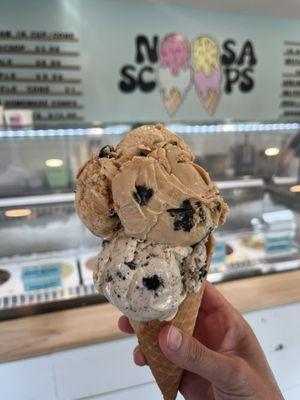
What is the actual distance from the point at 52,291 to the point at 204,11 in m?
4.35

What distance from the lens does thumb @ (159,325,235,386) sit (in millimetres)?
989

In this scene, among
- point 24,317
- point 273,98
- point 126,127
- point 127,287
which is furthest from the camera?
point 273,98

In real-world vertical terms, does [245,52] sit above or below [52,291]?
above

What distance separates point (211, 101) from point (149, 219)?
443cm

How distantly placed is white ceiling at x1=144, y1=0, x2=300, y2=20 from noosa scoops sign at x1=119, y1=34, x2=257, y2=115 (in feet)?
1.24

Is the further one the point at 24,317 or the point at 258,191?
the point at 258,191

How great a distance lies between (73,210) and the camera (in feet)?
7.59

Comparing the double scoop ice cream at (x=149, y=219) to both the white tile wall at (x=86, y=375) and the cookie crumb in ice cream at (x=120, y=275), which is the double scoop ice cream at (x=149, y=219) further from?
the white tile wall at (x=86, y=375)

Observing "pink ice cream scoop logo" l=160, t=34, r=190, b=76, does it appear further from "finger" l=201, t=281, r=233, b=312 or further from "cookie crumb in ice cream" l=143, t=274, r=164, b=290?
"cookie crumb in ice cream" l=143, t=274, r=164, b=290

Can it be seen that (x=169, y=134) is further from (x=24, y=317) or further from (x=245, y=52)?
(x=245, y=52)

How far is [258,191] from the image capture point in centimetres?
259

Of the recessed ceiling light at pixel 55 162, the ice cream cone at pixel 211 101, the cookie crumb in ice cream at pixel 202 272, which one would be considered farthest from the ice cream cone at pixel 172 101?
the cookie crumb in ice cream at pixel 202 272

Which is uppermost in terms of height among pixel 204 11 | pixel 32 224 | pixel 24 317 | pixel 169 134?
pixel 204 11

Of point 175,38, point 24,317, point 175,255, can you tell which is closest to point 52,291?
point 24,317
